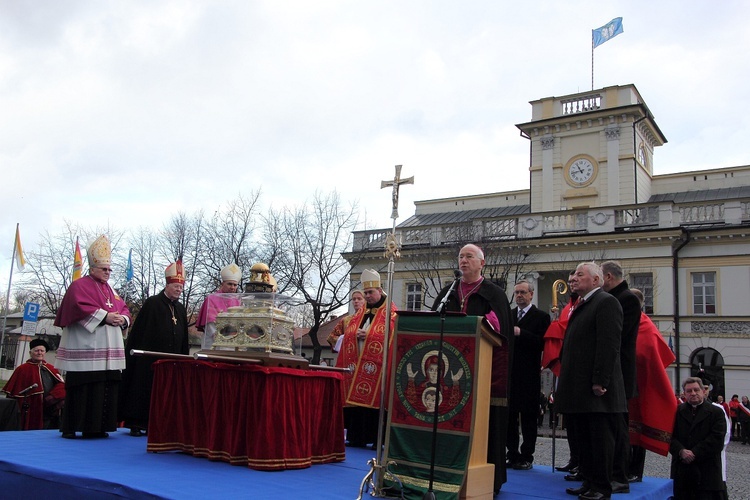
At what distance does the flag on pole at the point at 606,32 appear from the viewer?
113ft

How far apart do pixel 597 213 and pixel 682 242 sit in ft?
11.6

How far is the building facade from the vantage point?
26.1 m

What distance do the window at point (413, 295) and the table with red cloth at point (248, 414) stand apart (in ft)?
81.9

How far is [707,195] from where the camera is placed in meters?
31.5

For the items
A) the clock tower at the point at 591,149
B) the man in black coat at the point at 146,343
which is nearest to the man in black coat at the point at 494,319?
the man in black coat at the point at 146,343

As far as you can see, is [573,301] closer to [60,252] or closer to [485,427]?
[485,427]

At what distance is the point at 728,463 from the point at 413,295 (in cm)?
1706

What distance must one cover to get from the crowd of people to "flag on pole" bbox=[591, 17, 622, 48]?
30.7 metres

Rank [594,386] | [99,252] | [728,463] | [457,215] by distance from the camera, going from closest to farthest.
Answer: [594,386] → [99,252] → [728,463] → [457,215]

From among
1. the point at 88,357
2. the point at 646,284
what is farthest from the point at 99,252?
the point at 646,284

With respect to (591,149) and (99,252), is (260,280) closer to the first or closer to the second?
(99,252)

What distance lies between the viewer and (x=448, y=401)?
495cm

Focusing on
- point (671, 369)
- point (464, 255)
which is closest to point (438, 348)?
point (464, 255)

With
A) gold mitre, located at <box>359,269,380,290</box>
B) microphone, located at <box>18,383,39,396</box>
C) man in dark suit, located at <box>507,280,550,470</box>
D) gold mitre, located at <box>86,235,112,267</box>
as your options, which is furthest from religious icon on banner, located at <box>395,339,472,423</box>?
microphone, located at <box>18,383,39,396</box>
